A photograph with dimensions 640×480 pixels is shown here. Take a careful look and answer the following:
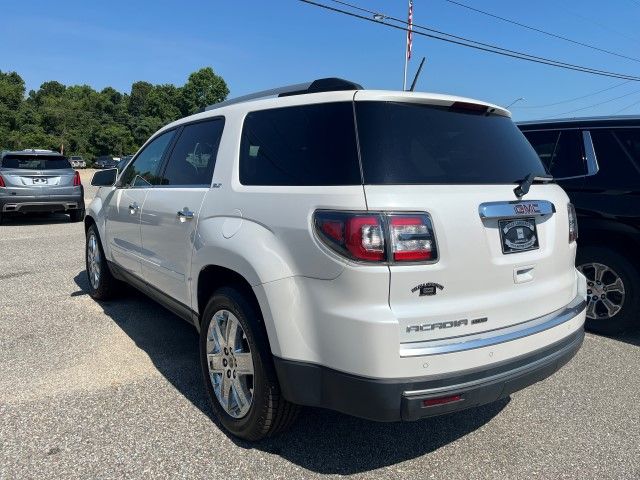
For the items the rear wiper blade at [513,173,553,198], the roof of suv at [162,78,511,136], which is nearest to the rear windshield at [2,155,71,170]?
the roof of suv at [162,78,511,136]

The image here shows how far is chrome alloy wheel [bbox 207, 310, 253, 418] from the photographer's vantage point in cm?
272

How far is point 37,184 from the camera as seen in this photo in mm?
11305

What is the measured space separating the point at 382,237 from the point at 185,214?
1.58 meters

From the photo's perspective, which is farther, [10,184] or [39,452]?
[10,184]

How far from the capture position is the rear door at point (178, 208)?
10.7 ft

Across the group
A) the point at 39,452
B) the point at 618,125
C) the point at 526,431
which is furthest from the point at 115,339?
the point at 618,125

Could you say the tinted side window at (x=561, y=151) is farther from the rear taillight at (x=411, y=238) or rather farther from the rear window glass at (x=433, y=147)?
the rear taillight at (x=411, y=238)

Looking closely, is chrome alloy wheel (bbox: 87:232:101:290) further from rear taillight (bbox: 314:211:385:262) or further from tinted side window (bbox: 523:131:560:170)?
tinted side window (bbox: 523:131:560:170)

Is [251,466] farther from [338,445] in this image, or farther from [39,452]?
[39,452]

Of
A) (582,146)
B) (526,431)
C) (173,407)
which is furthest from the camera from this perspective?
(582,146)

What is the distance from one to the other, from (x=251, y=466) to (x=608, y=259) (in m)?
3.53

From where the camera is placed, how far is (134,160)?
465cm

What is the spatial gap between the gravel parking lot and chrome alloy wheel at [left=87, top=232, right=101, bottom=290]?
42.9 inches

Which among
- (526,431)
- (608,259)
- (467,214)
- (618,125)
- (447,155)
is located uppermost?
(618,125)
